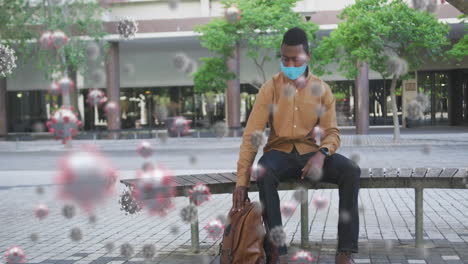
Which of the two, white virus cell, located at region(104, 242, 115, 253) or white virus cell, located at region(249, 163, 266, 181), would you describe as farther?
white virus cell, located at region(104, 242, 115, 253)

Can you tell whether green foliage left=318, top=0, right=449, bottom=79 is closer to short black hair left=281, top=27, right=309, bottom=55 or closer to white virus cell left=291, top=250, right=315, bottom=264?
short black hair left=281, top=27, right=309, bottom=55

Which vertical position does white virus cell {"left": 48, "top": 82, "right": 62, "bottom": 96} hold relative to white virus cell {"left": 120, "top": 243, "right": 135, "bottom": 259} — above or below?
above

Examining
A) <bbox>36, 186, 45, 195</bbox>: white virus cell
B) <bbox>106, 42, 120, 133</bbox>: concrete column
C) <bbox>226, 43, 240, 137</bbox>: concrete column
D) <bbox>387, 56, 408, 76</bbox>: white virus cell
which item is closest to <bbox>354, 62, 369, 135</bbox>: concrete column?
<bbox>226, 43, 240, 137</bbox>: concrete column

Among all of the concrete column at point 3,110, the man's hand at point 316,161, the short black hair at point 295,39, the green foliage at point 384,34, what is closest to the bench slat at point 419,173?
the man's hand at point 316,161

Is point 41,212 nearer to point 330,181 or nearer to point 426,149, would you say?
point 330,181

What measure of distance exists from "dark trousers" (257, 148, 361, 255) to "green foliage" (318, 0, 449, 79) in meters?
13.8

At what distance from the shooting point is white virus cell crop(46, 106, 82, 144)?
3.17m

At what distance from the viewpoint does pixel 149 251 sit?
5.10 metres

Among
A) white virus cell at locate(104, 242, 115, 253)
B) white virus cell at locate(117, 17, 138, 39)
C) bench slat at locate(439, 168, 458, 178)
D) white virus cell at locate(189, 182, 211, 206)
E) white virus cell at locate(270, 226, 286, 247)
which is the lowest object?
white virus cell at locate(104, 242, 115, 253)

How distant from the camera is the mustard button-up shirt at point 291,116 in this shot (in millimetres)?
4258

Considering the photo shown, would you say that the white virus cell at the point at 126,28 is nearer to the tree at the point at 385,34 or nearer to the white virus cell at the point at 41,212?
the white virus cell at the point at 41,212

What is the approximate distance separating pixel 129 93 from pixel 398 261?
3012cm

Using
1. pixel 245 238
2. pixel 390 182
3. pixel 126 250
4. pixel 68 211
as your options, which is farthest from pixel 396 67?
pixel 68 211

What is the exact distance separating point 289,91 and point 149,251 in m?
1.91
